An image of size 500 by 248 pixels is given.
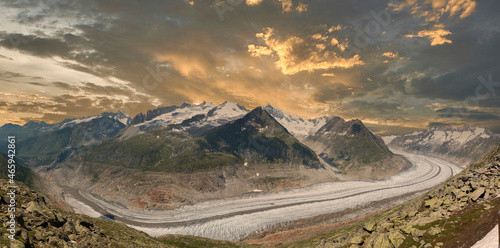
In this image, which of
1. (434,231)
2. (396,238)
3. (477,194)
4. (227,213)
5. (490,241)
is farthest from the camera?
(227,213)

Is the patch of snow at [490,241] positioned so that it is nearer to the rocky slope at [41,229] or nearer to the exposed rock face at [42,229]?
the rocky slope at [41,229]

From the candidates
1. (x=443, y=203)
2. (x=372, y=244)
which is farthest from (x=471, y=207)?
(x=372, y=244)

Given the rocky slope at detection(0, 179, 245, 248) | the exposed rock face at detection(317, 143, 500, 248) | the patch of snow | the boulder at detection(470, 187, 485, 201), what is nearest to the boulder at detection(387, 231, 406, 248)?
the exposed rock face at detection(317, 143, 500, 248)

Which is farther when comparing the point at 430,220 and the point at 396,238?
the point at 430,220

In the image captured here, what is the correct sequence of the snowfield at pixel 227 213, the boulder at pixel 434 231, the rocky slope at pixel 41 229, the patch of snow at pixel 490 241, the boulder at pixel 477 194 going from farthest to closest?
the snowfield at pixel 227 213, the boulder at pixel 477 194, the boulder at pixel 434 231, the rocky slope at pixel 41 229, the patch of snow at pixel 490 241

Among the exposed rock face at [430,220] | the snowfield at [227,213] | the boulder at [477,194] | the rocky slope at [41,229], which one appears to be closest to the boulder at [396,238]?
the exposed rock face at [430,220]

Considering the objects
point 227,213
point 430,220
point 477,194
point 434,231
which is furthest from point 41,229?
point 227,213

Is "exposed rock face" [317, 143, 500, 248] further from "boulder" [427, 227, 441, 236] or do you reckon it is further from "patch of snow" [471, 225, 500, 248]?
"patch of snow" [471, 225, 500, 248]

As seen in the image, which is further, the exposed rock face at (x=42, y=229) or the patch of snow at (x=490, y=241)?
the exposed rock face at (x=42, y=229)

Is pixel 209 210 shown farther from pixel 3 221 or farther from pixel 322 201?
pixel 3 221

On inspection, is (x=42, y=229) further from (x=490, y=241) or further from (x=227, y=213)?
(x=227, y=213)

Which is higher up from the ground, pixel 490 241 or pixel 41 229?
pixel 490 241

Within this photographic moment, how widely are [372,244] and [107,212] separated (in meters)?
196

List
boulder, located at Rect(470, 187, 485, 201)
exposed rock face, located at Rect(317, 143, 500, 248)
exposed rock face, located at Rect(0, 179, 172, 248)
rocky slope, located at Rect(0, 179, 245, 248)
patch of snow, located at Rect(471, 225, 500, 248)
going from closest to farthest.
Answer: patch of snow, located at Rect(471, 225, 500, 248), rocky slope, located at Rect(0, 179, 245, 248), exposed rock face, located at Rect(0, 179, 172, 248), exposed rock face, located at Rect(317, 143, 500, 248), boulder, located at Rect(470, 187, 485, 201)
